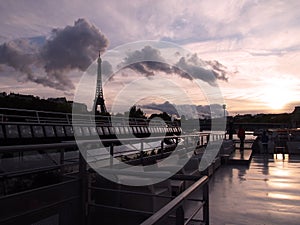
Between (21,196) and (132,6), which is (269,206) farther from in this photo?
(132,6)

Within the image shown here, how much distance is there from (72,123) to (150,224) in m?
18.2

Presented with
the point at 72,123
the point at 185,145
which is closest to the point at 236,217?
the point at 185,145

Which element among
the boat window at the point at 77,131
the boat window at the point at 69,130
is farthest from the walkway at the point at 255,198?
the boat window at the point at 69,130

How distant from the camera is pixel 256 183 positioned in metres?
9.12

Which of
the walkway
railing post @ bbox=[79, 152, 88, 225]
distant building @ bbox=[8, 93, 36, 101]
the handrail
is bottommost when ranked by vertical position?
the walkway

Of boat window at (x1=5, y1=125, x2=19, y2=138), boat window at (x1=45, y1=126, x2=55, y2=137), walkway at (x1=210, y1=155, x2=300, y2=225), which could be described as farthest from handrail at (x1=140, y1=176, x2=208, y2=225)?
boat window at (x1=45, y1=126, x2=55, y2=137)

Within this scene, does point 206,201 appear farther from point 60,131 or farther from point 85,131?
point 85,131

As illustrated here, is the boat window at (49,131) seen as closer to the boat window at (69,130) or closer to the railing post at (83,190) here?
the boat window at (69,130)

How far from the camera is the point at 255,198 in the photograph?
7.21 m

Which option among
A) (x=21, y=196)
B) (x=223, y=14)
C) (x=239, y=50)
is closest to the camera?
(x=21, y=196)

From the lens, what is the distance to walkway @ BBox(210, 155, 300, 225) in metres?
5.66

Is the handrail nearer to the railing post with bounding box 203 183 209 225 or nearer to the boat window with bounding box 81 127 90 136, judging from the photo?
the railing post with bounding box 203 183 209 225

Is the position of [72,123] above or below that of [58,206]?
above

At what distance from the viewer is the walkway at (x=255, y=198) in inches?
223
